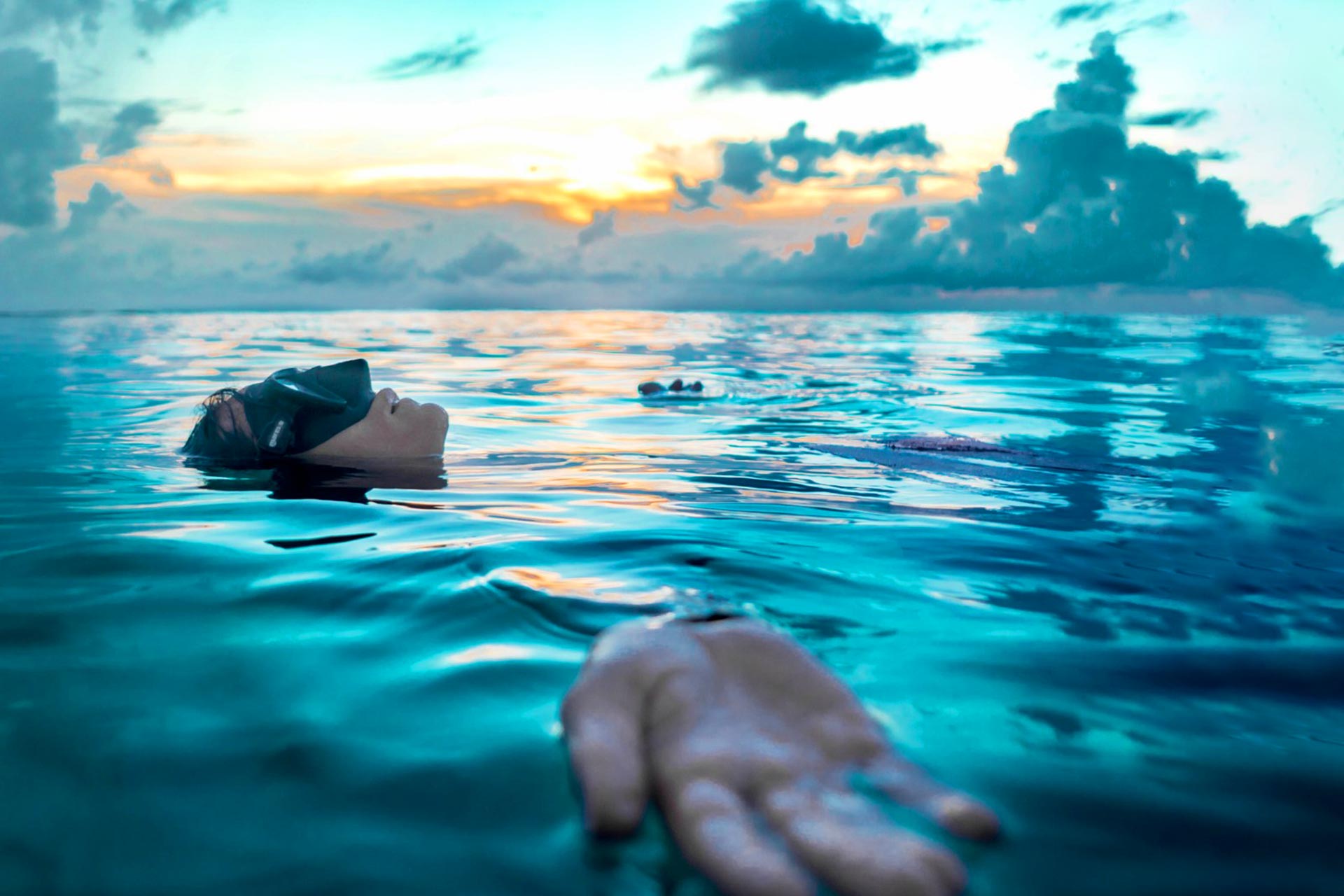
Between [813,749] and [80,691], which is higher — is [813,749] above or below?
above

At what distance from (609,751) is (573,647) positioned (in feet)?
4.09

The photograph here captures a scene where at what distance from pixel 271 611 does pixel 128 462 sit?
4.77 metres

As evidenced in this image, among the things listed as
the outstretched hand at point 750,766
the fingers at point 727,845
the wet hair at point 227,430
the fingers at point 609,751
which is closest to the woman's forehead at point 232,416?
the wet hair at point 227,430

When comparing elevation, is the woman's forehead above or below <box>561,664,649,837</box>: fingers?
above

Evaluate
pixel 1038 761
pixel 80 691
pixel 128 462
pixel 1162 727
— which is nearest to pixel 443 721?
pixel 80 691

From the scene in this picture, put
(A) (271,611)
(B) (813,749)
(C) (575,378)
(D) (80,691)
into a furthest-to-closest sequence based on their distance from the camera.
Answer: (C) (575,378)
(A) (271,611)
(D) (80,691)
(B) (813,749)

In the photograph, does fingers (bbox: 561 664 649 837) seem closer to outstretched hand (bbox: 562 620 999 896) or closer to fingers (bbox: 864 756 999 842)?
outstretched hand (bbox: 562 620 999 896)

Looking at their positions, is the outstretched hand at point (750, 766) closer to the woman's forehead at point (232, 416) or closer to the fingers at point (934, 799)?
the fingers at point (934, 799)

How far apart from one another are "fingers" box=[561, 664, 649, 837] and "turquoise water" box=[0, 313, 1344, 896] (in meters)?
0.07

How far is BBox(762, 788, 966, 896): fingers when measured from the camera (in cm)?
188

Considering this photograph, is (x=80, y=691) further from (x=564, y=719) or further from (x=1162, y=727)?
(x=1162, y=727)

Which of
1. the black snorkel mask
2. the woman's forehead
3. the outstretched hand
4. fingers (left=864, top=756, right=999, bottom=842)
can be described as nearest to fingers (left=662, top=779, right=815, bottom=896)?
the outstretched hand

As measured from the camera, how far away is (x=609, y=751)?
7.41ft

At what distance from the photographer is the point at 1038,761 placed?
2.65 m
